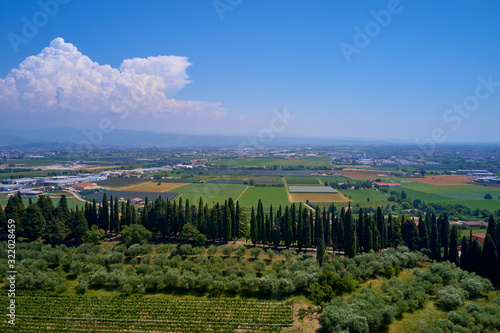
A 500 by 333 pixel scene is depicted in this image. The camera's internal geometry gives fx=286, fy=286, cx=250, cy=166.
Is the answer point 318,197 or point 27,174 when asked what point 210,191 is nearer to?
point 318,197

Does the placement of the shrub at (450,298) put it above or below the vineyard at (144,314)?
above

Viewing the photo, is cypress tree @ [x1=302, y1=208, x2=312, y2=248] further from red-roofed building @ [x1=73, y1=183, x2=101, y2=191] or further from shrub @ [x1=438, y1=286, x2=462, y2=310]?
red-roofed building @ [x1=73, y1=183, x2=101, y2=191]

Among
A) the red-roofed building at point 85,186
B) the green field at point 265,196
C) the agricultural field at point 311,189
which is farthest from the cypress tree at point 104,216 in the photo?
the agricultural field at point 311,189

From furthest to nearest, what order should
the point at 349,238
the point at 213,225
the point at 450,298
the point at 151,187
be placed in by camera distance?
the point at 151,187 → the point at 213,225 → the point at 349,238 → the point at 450,298

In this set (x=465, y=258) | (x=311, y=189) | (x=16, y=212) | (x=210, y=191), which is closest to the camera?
(x=465, y=258)

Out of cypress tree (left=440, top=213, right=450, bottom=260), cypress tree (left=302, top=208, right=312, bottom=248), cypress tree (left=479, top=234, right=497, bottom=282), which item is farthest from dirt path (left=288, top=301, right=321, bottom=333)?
cypress tree (left=440, top=213, right=450, bottom=260)

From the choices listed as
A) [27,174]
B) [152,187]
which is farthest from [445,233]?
[27,174]

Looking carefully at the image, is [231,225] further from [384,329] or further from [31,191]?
[31,191]

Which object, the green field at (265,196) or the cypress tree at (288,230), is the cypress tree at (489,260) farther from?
the green field at (265,196)
